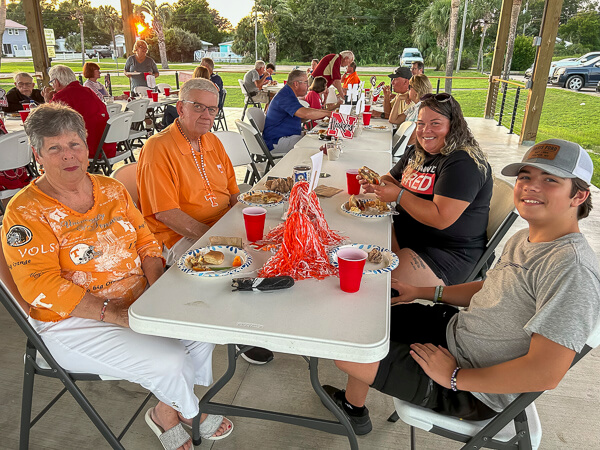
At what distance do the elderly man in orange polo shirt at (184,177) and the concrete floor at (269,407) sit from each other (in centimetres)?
72

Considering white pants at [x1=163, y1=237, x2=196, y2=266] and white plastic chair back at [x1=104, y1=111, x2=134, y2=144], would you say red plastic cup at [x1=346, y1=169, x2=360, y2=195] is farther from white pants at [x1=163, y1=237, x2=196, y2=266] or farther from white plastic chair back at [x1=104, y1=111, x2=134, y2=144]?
white plastic chair back at [x1=104, y1=111, x2=134, y2=144]

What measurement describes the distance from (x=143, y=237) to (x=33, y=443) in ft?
3.14


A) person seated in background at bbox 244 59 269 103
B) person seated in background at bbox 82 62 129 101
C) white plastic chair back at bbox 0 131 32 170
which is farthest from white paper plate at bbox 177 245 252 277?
person seated in background at bbox 244 59 269 103

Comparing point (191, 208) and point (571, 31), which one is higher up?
point (571, 31)

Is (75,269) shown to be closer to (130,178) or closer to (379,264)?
(130,178)

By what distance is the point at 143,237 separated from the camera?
66.5 inches

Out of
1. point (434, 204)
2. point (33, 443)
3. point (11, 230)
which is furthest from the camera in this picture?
point (434, 204)

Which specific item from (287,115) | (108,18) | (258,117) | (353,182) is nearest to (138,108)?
(258,117)

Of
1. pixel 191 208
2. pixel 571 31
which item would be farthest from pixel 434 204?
pixel 571 31

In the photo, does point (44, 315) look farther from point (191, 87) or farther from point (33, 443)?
point (191, 87)

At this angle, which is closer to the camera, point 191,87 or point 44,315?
point 44,315

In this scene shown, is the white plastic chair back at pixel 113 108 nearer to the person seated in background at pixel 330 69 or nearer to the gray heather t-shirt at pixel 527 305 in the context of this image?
the person seated in background at pixel 330 69

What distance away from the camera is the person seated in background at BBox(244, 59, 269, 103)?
8719 millimetres

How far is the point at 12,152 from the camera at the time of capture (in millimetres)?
3092
